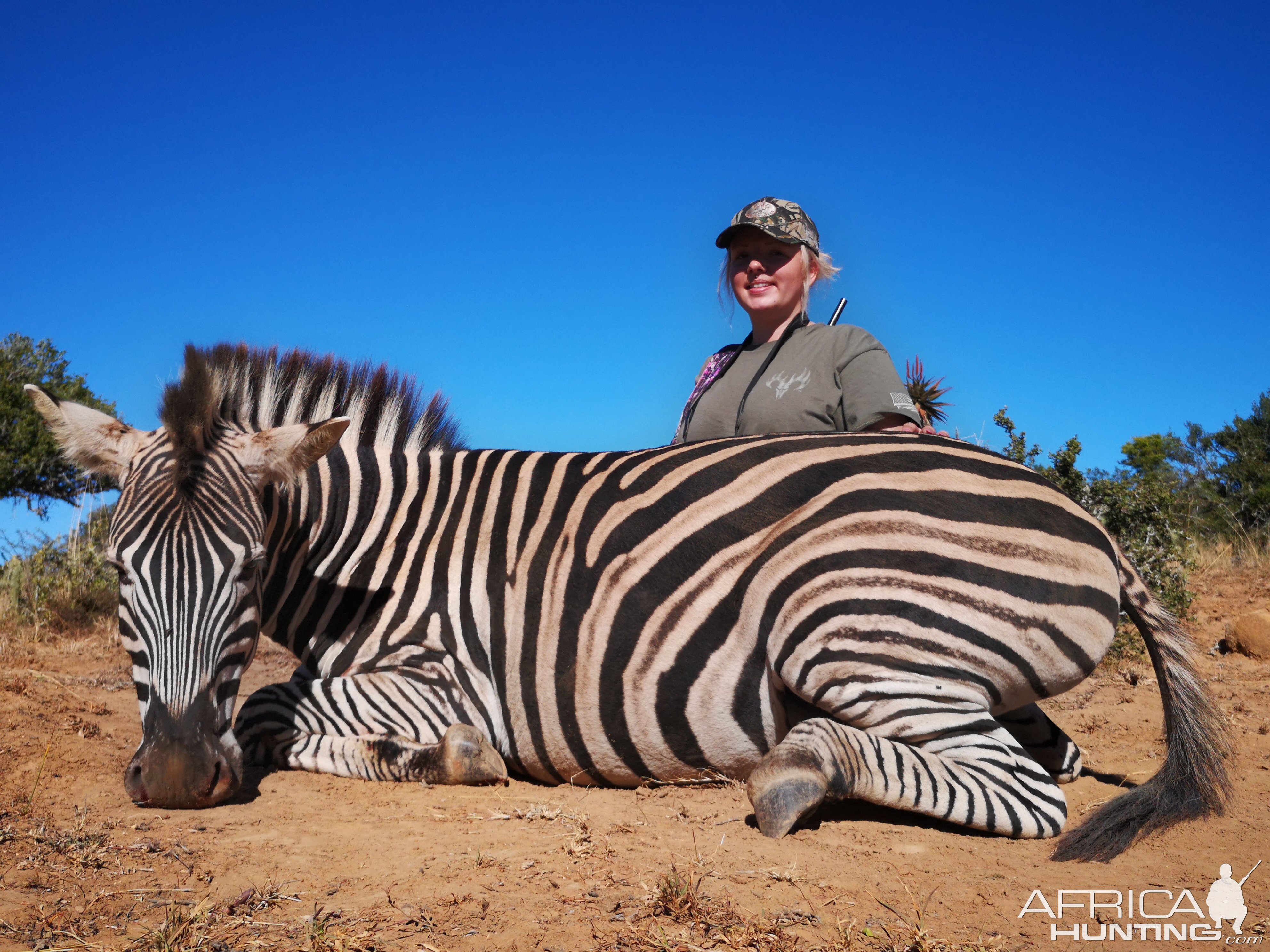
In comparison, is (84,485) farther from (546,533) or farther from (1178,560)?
(1178,560)

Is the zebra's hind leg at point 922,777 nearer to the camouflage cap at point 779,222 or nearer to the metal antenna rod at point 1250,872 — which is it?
the metal antenna rod at point 1250,872

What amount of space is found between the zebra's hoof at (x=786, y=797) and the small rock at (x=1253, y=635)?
4.78 m


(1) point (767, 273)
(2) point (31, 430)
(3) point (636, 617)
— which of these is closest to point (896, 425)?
(1) point (767, 273)

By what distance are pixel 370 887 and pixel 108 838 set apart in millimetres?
990

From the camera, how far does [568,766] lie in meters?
3.50

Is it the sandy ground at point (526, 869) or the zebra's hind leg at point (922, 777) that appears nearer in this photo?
the sandy ground at point (526, 869)

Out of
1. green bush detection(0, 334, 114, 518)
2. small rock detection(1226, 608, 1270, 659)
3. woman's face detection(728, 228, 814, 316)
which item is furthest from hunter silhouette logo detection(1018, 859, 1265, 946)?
green bush detection(0, 334, 114, 518)

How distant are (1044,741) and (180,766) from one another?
11.1 feet

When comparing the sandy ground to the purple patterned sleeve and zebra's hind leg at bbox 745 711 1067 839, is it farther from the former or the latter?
the purple patterned sleeve

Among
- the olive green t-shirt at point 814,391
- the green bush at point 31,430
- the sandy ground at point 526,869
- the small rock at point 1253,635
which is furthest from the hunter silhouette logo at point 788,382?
the green bush at point 31,430

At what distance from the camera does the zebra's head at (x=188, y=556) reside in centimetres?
296

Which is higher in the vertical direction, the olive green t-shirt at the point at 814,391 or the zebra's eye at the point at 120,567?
the olive green t-shirt at the point at 814,391

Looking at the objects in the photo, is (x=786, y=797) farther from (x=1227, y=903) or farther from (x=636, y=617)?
(x=1227, y=903)

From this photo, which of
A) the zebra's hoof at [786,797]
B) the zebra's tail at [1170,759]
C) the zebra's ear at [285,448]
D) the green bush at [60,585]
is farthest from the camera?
the green bush at [60,585]
